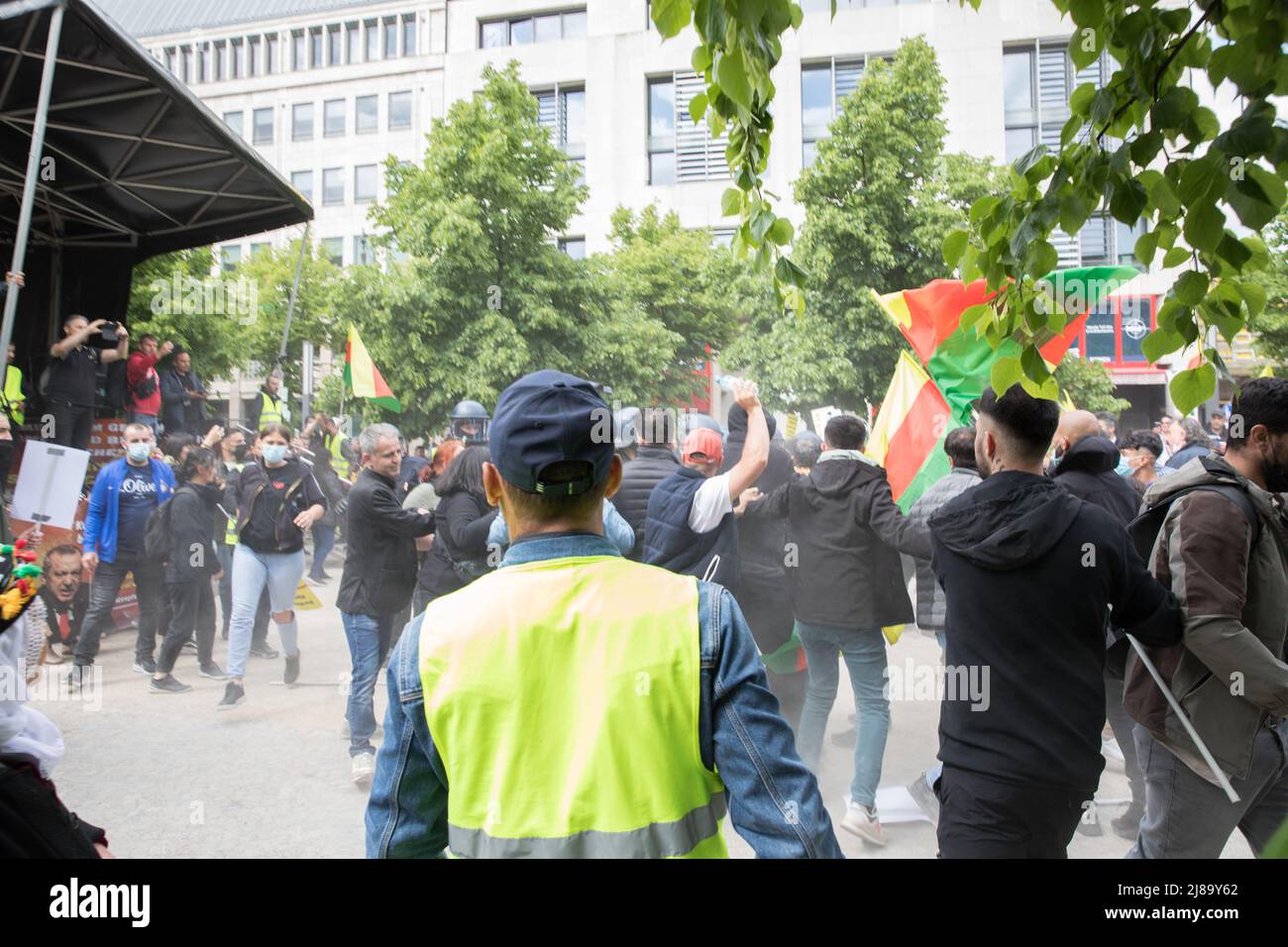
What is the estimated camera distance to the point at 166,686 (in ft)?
21.8

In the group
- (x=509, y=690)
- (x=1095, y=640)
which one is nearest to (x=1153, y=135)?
(x=1095, y=640)

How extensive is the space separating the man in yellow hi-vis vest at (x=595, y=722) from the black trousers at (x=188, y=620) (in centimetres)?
606

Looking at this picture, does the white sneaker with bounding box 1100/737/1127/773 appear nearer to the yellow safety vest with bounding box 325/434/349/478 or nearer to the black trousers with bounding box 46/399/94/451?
the black trousers with bounding box 46/399/94/451

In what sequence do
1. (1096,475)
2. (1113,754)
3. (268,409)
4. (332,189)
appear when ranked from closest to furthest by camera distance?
(1096,475), (1113,754), (268,409), (332,189)

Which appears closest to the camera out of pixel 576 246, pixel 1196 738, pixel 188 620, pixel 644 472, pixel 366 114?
pixel 1196 738

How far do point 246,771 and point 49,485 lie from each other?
3.34m

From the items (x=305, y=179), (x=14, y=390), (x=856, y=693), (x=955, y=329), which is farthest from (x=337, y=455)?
(x=305, y=179)

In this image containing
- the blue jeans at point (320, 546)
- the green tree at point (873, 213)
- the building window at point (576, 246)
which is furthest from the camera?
the building window at point (576, 246)

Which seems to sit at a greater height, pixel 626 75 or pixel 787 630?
pixel 626 75

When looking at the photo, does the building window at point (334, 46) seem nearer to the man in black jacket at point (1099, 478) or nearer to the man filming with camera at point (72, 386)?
the man filming with camera at point (72, 386)

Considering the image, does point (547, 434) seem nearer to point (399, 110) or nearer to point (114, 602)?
point (114, 602)

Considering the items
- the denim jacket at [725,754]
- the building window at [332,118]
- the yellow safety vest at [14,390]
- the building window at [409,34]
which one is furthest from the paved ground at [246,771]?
the building window at [332,118]

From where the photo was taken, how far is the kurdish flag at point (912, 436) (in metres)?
6.32

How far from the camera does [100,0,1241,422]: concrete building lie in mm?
22734
